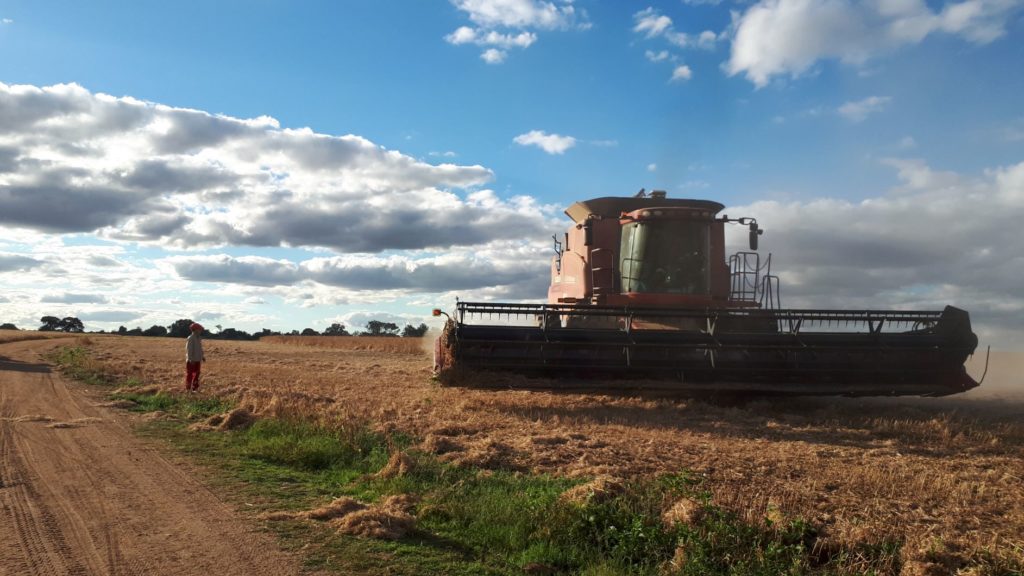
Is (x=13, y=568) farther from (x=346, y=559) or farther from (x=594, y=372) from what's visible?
(x=594, y=372)

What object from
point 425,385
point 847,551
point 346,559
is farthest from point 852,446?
point 425,385

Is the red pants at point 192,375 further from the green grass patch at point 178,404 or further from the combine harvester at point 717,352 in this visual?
the combine harvester at point 717,352

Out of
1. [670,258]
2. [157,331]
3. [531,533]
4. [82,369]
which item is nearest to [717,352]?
[670,258]

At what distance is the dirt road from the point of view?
16.7ft

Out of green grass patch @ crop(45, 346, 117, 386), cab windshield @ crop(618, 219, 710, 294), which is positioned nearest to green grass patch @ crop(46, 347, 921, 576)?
cab windshield @ crop(618, 219, 710, 294)

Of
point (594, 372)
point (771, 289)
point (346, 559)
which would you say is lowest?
point (346, 559)

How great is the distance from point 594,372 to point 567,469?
481 centimetres

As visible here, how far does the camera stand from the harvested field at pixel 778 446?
5863mm

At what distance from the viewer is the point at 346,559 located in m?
5.34

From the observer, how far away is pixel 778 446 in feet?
29.1

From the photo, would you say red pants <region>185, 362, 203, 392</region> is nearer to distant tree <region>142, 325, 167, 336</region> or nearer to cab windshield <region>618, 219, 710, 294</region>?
cab windshield <region>618, 219, 710, 294</region>

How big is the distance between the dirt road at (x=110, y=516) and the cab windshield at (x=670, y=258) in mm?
9466

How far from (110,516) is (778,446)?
23.1 ft

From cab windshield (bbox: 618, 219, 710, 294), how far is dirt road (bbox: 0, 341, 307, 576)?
947cm
